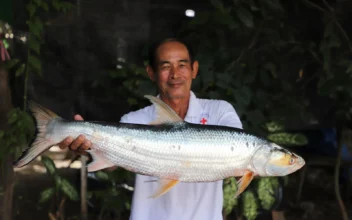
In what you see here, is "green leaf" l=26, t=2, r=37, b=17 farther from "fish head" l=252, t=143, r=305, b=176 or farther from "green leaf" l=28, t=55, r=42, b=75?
"fish head" l=252, t=143, r=305, b=176

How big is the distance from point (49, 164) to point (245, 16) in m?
2.11

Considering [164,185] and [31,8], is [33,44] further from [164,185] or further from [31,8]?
[164,185]

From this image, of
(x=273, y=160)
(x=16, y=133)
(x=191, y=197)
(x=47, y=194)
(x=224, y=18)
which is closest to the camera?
(x=273, y=160)

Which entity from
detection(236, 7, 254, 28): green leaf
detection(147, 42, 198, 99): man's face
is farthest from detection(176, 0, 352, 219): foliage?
detection(147, 42, 198, 99): man's face

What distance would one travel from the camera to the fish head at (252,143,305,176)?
210cm

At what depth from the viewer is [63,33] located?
13.6ft

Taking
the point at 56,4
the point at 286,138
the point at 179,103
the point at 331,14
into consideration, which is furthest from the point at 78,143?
the point at 331,14

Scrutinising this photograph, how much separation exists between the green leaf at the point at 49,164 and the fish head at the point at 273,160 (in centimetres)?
233

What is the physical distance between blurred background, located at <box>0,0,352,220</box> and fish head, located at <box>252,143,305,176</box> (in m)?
1.70

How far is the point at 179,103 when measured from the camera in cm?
249

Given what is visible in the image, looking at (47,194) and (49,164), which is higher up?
(49,164)

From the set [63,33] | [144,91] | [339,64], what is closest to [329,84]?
[339,64]

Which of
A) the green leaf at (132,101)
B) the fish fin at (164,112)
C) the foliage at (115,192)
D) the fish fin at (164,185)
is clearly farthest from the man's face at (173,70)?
the foliage at (115,192)

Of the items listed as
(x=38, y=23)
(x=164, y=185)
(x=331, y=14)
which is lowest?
(x=164, y=185)
